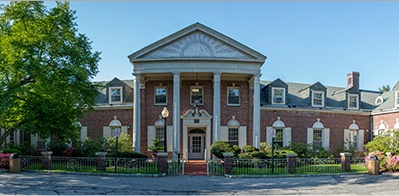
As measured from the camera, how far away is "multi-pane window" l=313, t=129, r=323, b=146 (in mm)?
29250

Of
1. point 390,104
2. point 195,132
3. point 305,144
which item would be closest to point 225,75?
point 195,132

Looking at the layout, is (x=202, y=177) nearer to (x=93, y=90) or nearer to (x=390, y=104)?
(x=93, y=90)

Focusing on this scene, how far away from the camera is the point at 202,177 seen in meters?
16.9

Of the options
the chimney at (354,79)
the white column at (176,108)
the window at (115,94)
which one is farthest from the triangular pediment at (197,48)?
the chimney at (354,79)

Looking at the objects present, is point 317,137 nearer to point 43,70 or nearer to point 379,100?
point 379,100

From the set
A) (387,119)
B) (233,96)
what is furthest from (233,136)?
(387,119)

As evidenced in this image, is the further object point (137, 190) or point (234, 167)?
point (234, 167)

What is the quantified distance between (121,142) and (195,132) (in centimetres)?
618

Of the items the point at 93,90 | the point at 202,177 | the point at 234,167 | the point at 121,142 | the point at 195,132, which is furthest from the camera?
the point at 195,132

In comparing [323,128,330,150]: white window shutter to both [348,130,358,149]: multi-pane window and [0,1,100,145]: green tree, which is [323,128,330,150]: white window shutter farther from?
[0,1,100,145]: green tree

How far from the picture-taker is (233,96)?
27312 millimetres

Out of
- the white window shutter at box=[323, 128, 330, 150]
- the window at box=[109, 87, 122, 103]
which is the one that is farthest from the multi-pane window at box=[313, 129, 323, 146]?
the window at box=[109, 87, 122, 103]

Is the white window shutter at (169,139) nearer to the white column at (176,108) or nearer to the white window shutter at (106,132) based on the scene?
the white column at (176,108)

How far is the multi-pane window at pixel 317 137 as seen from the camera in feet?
96.0
